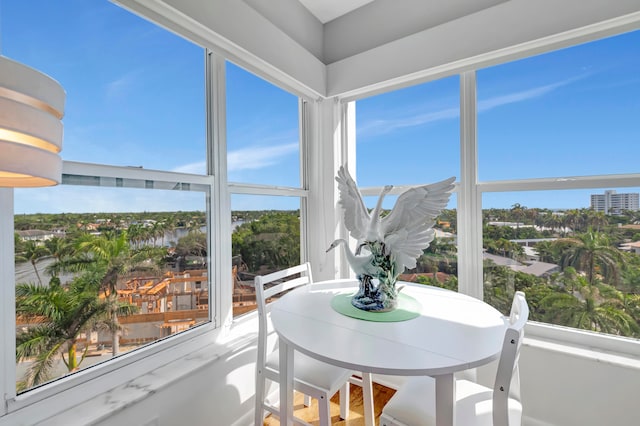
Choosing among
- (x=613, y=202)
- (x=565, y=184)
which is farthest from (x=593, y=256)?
(x=565, y=184)

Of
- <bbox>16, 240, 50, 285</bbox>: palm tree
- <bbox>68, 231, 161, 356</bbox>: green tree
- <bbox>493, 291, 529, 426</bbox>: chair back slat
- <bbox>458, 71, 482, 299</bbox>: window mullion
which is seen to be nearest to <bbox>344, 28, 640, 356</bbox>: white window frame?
<bbox>458, 71, 482, 299</bbox>: window mullion

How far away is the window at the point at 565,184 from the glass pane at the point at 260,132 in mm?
1266

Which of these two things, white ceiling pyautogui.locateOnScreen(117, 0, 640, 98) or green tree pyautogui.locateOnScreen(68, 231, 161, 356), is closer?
green tree pyautogui.locateOnScreen(68, 231, 161, 356)

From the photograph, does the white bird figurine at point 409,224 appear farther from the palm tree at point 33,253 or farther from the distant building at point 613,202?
the palm tree at point 33,253

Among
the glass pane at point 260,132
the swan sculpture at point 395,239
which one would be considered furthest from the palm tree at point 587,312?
the glass pane at point 260,132

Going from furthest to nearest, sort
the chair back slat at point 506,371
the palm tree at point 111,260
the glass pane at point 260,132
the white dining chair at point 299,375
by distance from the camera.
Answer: the glass pane at point 260,132 → the white dining chair at point 299,375 → the palm tree at point 111,260 → the chair back slat at point 506,371

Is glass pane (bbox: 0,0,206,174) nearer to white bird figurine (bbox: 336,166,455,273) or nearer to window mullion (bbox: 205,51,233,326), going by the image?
window mullion (bbox: 205,51,233,326)

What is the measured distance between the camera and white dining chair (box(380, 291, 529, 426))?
814 millimetres

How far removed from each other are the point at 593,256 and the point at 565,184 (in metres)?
0.40

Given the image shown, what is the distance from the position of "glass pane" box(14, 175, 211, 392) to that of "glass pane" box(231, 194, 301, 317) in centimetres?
25

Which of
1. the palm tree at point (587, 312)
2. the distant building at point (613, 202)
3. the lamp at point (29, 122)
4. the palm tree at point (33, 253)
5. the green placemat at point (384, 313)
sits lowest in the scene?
the palm tree at point (587, 312)

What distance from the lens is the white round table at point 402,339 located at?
0.85 m

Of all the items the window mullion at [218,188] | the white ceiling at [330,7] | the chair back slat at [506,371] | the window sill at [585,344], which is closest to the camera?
the chair back slat at [506,371]

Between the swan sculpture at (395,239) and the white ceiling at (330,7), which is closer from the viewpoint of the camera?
the swan sculpture at (395,239)
